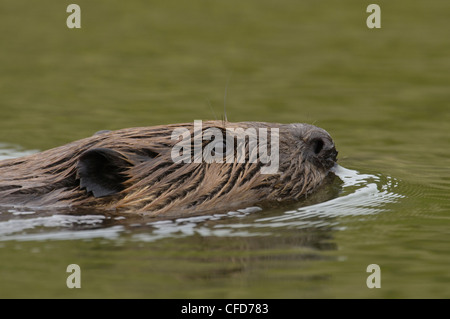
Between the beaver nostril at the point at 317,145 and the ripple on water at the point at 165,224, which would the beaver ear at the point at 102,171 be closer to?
the ripple on water at the point at 165,224

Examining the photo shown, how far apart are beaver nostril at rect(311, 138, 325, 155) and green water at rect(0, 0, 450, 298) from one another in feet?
1.19

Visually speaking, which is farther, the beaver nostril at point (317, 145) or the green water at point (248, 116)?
the beaver nostril at point (317, 145)

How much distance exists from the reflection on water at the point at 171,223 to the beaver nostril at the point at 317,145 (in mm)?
465

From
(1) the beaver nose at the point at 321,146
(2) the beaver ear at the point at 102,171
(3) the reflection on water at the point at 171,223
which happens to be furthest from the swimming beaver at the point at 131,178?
(1) the beaver nose at the point at 321,146

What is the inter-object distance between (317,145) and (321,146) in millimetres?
47

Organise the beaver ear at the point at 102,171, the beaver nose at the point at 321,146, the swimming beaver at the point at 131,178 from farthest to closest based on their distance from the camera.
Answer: the beaver nose at the point at 321,146 → the swimming beaver at the point at 131,178 → the beaver ear at the point at 102,171

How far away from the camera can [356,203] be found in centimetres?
719

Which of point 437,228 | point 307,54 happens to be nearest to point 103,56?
point 307,54

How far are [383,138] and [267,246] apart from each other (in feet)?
13.4

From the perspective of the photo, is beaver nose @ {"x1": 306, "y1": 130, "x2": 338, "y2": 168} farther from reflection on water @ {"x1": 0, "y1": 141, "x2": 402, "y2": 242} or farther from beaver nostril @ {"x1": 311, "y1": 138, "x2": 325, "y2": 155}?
reflection on water @ {"x1": 0, "y1": 141, "x2": 402, "y2": 242}

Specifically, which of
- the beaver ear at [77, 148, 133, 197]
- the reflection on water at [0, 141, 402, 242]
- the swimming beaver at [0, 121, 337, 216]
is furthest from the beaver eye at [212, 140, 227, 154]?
the beaver ear at [77, 148, 133, 197]

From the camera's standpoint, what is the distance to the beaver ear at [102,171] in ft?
21.0

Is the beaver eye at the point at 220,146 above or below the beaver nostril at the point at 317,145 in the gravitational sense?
below

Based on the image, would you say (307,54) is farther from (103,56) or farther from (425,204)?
(425,204)
